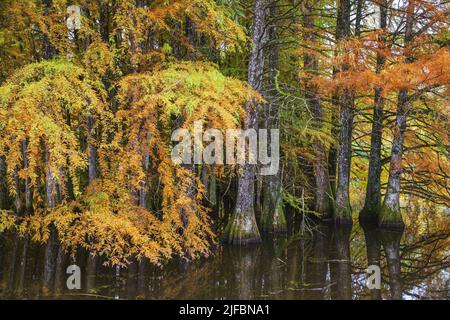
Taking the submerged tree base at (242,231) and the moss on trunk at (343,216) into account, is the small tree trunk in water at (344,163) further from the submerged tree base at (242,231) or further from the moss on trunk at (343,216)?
the submerged tree base at (242,231)

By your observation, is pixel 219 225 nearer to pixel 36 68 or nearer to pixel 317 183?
pixel 317 183

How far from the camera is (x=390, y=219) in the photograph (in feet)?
42.9

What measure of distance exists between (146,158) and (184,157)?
0.86 m

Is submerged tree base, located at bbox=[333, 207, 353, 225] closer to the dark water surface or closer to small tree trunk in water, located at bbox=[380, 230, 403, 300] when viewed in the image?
small tree trunk in water, located at bbox=[380, 230, 403, 300]

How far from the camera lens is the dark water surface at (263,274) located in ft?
24.0

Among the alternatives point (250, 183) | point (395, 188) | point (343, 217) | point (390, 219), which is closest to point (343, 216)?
point (343, 217)

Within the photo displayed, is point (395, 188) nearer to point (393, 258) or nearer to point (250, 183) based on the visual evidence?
point (393, 258)

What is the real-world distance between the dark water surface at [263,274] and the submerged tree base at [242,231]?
0.77 ft

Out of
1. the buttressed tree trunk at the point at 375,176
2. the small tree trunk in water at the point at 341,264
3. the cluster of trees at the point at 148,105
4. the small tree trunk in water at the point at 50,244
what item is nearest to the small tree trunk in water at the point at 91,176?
the cluster of trees at the point at 148,105

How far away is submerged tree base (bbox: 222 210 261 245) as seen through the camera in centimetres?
1058

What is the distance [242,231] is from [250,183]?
3.96ft

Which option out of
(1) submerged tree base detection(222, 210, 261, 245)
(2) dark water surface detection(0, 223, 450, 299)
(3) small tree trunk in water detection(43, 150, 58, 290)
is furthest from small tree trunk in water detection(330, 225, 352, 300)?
(3) small tree trunk in water detection(43, 150, 58, 290)

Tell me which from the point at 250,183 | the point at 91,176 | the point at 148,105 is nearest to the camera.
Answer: the point at 148,105

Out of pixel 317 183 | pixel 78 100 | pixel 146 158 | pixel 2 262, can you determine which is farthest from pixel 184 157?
pixel 317 183
